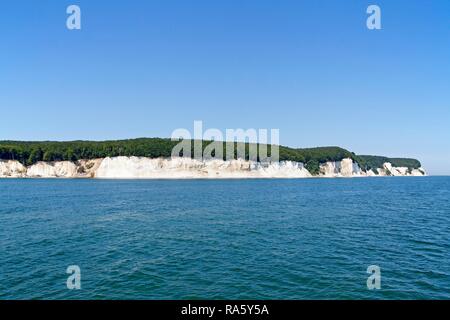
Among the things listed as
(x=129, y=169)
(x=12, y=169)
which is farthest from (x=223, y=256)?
(x=12, y=169)

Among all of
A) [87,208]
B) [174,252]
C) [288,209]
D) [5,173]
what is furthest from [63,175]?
[174,252]

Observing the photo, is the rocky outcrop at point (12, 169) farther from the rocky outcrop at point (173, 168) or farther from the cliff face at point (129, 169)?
the rocky outcrop at point (173, 168)

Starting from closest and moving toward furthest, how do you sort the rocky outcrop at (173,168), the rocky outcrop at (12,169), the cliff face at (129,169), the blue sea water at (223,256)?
the blue sea water at (223,256), the rocky outcrop at (173,168), the cliff face at (129,169), the rocky outcrop at (12,169)

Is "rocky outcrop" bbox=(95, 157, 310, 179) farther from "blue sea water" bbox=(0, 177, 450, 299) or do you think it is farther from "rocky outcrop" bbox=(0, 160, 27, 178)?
"blue sea water" bbox=(0, 177, 450, 299)

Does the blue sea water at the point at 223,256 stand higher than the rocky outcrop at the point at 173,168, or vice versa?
the rocky outcrop at the point at 173,168

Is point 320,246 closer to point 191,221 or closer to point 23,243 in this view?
point 191,221

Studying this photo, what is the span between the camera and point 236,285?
17.2 metres

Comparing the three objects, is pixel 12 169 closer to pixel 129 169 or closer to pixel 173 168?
pixel 129 169

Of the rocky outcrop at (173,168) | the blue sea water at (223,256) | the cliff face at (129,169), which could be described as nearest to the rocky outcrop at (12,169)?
the cliff face at (129,169)

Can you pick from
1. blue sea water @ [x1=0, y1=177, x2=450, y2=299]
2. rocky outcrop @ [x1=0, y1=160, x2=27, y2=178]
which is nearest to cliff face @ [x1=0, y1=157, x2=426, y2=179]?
rocky outcrop @ [x1=0, y1=160, x2=27, y2=178]
